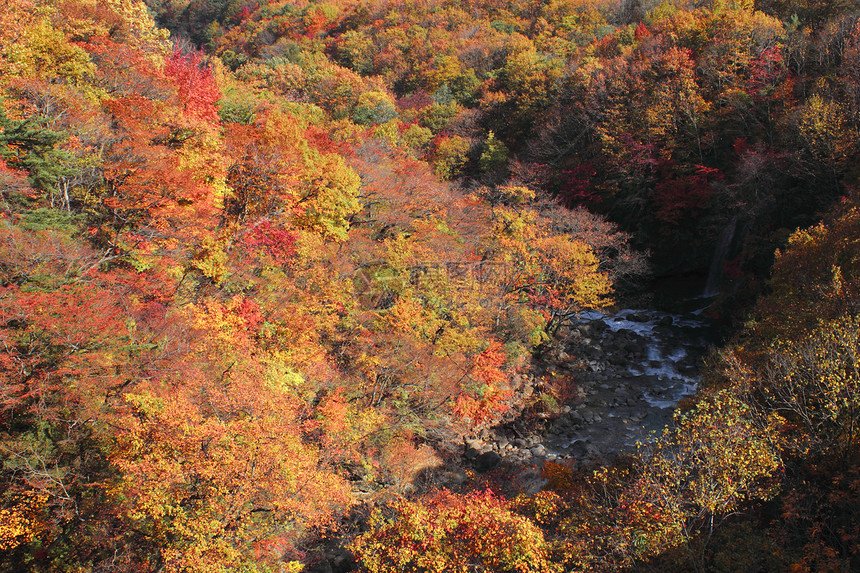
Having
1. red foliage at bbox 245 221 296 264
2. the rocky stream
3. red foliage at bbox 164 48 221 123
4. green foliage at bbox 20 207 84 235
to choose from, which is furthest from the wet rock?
red foliage at bbox 164 48 221 123

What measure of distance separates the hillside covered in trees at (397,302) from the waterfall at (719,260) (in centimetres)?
23

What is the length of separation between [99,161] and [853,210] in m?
26.0

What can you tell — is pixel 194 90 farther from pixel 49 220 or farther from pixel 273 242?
pixel 49 220

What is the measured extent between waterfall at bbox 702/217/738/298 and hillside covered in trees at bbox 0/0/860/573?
0.76 feet

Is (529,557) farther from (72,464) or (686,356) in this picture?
(686,356)

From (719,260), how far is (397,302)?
23436 millimetres

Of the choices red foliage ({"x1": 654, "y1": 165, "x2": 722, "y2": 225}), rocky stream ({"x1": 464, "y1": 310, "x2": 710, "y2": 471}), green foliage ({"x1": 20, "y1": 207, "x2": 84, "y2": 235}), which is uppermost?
red foliage ({"x1": 654, "y1": 165, "x2": 722, "y2": 225})

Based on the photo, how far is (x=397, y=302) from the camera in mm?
20547

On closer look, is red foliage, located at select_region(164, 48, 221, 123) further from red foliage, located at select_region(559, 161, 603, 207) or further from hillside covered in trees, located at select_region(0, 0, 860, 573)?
red foliage, located at select_region(559, 161, 603, 207)

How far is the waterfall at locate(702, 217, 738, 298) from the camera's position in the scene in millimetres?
31156

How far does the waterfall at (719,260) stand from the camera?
102 feet

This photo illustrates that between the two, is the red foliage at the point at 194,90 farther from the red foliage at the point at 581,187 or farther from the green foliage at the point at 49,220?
the red foliage at the point at 581,187

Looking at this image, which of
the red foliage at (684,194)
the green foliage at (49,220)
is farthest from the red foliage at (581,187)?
the green foliage at (49,220)

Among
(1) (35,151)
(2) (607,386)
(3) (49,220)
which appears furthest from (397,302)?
(2) (607,386)
